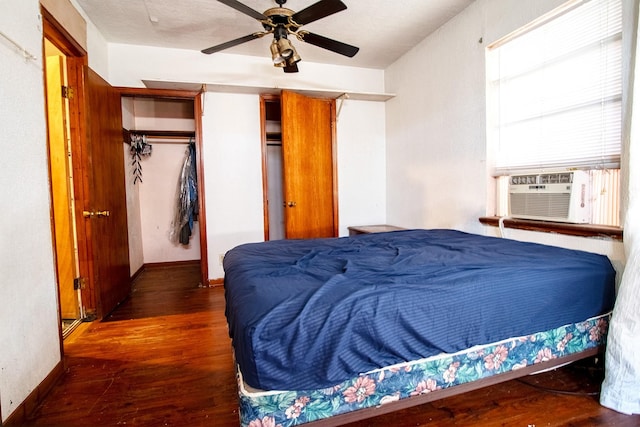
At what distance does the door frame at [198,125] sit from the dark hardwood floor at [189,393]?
→ 123 cm

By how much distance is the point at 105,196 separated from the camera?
9.52 feet

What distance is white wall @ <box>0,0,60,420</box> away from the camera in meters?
1.52

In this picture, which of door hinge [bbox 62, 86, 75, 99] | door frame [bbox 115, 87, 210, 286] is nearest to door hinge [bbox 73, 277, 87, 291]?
door frame [bbox 115, 87, 210, 286]

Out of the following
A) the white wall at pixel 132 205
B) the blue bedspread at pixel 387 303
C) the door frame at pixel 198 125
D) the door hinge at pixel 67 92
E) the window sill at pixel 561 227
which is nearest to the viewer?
the blue bedspread at pixel 387 303

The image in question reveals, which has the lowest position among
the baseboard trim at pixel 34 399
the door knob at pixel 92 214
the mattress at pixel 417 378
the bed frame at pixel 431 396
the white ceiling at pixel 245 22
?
the baseboard trim at pixel 34 399

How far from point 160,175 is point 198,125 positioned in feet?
5.25

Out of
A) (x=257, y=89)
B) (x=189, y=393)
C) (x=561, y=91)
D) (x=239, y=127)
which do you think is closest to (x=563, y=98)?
(x=561, y=91)

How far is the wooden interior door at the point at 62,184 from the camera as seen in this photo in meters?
2.60

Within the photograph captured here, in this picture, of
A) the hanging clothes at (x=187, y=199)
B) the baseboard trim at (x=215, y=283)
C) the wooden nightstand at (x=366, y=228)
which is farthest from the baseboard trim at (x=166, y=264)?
the wooden nightstand at (x=366, y=228)

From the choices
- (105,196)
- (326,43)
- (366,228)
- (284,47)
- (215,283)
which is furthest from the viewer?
(366,228)

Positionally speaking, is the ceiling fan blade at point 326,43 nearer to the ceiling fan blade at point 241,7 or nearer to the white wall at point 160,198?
the ceiling fan blade at point 241,7

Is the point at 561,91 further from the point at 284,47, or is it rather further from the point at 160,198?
the point at 160,198

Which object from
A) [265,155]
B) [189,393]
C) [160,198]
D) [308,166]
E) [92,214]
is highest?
[265,155]

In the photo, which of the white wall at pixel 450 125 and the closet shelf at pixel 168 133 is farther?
the closet shelf at pixel 168 133
